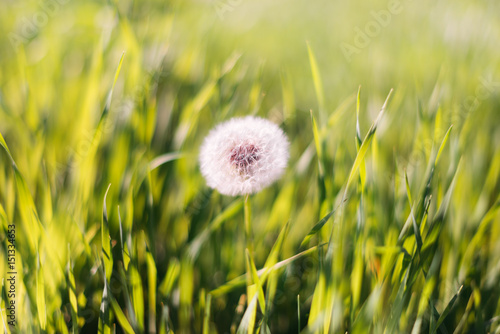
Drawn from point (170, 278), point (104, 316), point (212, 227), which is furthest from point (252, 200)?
point (104, 316)

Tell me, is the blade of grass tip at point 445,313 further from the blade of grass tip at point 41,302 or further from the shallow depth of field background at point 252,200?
the blade of grass tip at point 41,302

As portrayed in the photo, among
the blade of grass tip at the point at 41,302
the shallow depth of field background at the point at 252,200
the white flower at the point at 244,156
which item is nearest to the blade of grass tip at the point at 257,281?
the shallow depth of field background at the point at 252,200

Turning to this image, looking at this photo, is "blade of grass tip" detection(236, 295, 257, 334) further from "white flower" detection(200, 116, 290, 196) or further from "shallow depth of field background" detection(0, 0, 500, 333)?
"white flower" detection(200, 116, 290, 196)

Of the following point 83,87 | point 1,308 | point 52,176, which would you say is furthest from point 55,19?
point 1,308

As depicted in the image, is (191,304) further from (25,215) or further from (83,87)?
(83,87)

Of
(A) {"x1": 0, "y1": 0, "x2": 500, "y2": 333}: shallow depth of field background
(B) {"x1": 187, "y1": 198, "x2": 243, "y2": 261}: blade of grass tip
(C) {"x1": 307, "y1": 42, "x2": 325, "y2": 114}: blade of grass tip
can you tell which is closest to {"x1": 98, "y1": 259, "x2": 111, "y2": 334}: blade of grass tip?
(A) {"x1": 0, "y1": 0, "x2": 500, "y2": 333}: shallow depth of field background

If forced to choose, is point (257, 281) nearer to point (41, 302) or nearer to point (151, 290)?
point (151, 290)
